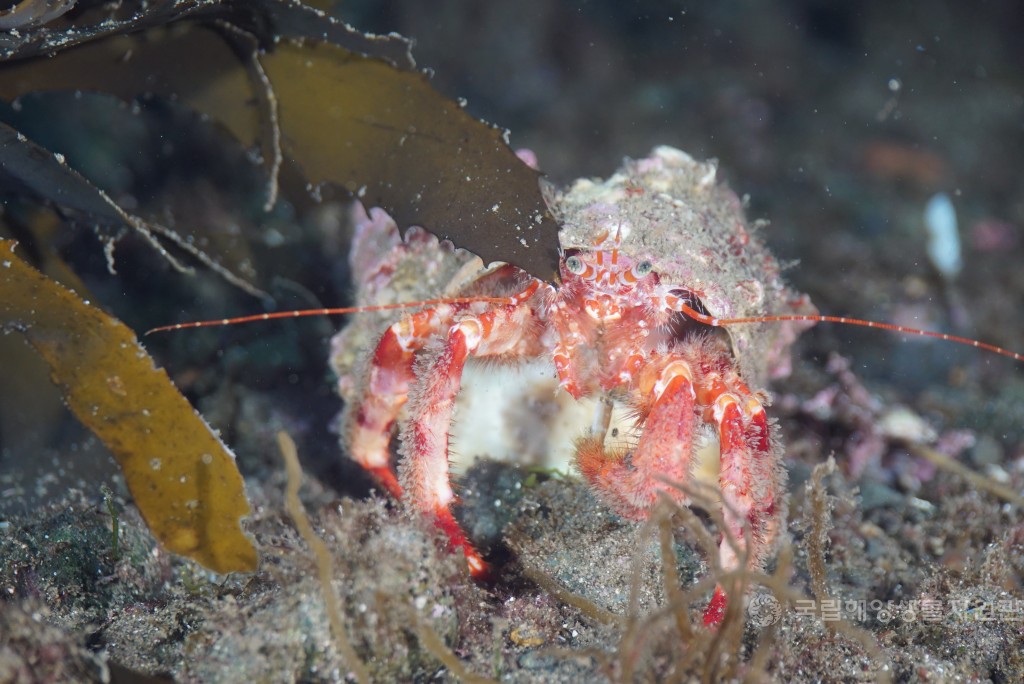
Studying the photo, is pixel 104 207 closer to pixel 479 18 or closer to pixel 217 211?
pixel 217 211

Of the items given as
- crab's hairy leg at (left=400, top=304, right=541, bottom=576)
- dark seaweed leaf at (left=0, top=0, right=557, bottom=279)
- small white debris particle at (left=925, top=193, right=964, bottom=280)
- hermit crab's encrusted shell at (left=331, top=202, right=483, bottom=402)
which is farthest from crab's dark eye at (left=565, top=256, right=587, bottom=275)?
small white debris particle at (left=925, top=193, right=964, bottom=280)

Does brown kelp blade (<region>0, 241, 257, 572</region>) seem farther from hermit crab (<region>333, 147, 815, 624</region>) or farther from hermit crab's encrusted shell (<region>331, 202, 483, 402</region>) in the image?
hermit crab's encrusted shell (<region>331, 202, 483, 402</region>)

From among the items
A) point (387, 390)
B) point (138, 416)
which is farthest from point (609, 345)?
point (138, 416)

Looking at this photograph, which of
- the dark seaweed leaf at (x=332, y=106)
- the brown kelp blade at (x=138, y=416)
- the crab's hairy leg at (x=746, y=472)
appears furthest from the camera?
the dark seaweed leaf at (x=332, y=106)

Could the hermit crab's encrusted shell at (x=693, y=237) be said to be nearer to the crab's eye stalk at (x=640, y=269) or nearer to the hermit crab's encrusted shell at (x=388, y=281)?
the crab's eye stalk at (x=640, y=269)

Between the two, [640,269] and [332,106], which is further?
[332,106]

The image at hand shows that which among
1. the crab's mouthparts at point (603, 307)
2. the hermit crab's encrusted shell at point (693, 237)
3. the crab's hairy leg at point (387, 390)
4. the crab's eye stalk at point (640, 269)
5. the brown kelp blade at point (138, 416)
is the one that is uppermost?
the hermit crab's encrusted shell at point (693, 237)

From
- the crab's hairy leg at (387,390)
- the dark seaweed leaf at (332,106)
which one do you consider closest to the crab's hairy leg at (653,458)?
the dark seaweed leaf at (332,106)

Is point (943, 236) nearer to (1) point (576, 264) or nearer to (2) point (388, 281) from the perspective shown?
(1) point (576, 264)
